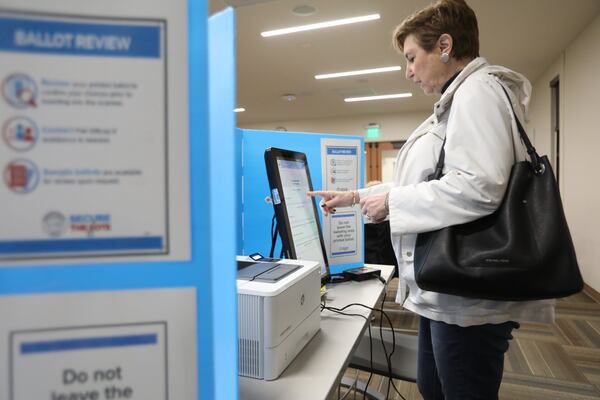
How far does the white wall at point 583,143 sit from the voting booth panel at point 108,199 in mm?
4605

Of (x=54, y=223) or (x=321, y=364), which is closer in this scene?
(x=54, y=223)

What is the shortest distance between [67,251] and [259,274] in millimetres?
577

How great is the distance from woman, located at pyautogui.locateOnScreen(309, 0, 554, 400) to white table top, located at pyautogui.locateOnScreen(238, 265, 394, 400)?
175 mm

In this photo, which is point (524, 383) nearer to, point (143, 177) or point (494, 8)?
point (143, 177)

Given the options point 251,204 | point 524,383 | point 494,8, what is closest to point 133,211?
point 251,204

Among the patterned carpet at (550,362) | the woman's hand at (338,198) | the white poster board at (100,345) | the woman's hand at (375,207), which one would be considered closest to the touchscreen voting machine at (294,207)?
the woman's hand at (338,198)

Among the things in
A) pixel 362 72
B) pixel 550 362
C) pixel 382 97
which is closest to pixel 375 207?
pixel 550 362

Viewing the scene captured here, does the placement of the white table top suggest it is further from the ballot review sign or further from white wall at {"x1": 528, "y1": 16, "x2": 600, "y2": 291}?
white wall at {"x1": 528, "y1": 16, "x2": 600, "y2": 291}

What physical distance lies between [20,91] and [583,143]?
16.6 ft

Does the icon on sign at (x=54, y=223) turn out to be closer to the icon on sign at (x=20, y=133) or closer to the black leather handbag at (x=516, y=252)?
the icon on sign at (x=20, y=133)

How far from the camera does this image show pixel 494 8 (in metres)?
3.72

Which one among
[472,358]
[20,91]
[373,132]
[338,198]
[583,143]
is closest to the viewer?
[20,91]

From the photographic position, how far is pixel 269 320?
753 mm

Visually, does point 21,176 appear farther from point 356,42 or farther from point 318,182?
point 356,42
